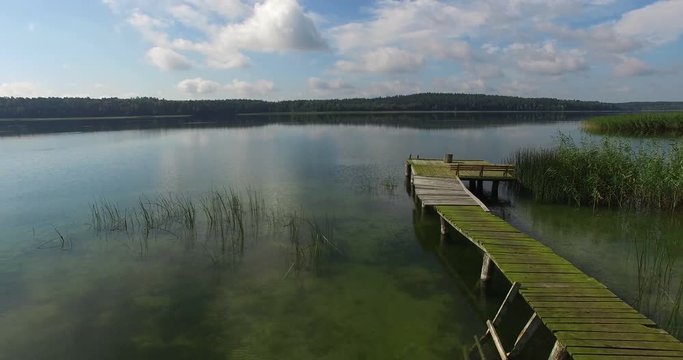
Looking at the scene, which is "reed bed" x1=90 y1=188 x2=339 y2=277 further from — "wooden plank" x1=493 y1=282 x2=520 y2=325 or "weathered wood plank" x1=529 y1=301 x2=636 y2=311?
"weathered wood plank" x1=529 y1=301 x2=636 y2=311

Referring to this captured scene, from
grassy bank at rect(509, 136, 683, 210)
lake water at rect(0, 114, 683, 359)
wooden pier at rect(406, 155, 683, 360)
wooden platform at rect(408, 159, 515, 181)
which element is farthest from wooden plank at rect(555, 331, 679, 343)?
wooden platform at rect(408, 159, 515, 181)

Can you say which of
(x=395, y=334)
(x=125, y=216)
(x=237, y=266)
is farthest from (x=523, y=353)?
(x=125, y=216)

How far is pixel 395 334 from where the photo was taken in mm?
7094

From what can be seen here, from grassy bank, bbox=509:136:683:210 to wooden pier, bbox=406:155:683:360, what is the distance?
6006mm

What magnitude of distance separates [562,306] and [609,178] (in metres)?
11.1

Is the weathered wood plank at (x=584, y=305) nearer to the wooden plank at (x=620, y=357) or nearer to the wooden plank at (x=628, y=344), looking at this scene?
the wooden plank at (x=628, y=344)

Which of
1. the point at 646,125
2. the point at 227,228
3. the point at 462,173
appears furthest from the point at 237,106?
the point at 227,228

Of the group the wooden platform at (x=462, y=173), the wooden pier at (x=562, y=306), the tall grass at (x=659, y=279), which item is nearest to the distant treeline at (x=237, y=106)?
the wooden platform at (x=462, y=173)

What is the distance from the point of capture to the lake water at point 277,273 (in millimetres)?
7078

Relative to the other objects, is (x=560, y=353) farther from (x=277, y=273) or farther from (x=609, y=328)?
(x=277, y=273)

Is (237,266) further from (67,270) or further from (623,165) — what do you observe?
(623,165)

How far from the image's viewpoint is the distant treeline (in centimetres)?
10812

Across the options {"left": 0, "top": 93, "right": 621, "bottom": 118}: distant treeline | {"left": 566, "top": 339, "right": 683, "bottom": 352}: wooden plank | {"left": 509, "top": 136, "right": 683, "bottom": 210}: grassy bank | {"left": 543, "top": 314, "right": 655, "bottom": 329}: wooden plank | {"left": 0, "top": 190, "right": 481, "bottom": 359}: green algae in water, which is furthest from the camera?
{"left": 0, "top": 93, "right": 621, "bottom": 118}: distant treeline

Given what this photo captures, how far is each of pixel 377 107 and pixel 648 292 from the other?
5385 inches
